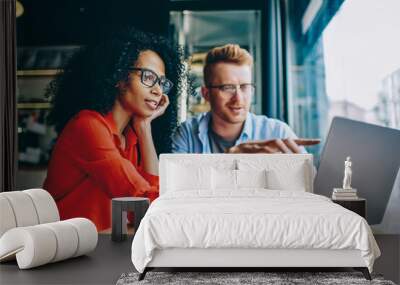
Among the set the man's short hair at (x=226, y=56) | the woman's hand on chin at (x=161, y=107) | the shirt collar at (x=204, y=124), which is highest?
the man's short hair at (x=226, y=56)

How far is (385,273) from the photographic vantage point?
14.5 feet

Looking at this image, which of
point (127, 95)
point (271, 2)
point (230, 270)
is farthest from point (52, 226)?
point (271, 2)

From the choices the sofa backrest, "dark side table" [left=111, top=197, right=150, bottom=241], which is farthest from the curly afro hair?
"dark side table" [left=111, top=197, right=150, bottom=241]

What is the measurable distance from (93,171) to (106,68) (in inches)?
48.0

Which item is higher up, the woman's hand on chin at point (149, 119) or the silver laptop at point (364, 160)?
the woman's hand on chin at point (149, 119)

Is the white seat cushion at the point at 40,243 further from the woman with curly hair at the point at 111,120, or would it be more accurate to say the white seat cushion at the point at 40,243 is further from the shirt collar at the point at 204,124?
the shirt collar at the point at 204,124

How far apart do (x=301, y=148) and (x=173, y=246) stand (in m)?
2.88

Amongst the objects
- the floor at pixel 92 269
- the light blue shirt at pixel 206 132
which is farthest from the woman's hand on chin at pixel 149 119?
the floor at pixel 92 269

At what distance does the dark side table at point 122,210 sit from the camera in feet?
19.2

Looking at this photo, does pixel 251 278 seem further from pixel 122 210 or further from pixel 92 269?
pixel 122 210

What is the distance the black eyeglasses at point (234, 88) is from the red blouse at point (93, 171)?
116 centimetres

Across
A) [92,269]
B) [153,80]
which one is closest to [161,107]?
[153,80]

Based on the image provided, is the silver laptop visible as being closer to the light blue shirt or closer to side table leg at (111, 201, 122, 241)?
the light blue shirt

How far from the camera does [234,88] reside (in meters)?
6.68
